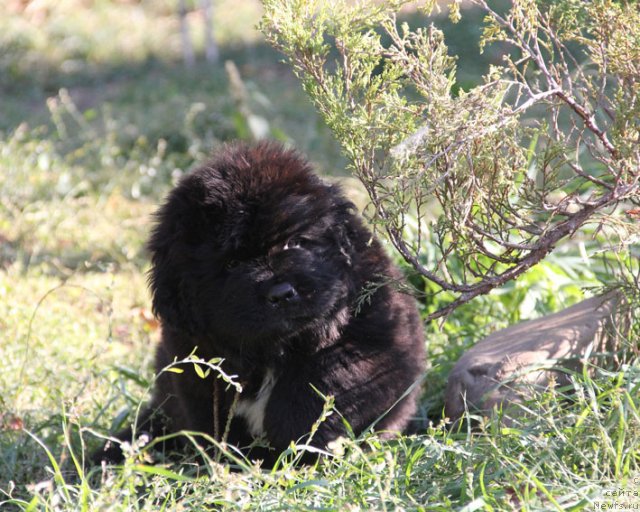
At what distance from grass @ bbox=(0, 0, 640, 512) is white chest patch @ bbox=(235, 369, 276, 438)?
16 cm

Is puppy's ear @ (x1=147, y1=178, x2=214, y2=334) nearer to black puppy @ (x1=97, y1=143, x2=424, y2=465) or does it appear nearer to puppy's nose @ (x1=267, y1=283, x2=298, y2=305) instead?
black puppy @ (x1=97, y1=143, x2=424, y2=465)

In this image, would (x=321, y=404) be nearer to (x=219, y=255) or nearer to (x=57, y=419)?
(x=219, y=255)

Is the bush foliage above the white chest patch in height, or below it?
above

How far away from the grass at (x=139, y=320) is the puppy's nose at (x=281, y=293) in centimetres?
54

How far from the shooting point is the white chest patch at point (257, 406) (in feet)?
10.4

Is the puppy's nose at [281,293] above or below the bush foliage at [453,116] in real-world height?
below

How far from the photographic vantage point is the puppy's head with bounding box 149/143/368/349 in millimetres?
2959

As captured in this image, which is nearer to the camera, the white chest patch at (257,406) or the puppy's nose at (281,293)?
the puppy's nose at (281,293)

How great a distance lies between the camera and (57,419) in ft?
12.1

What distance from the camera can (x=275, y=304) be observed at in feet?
9.61

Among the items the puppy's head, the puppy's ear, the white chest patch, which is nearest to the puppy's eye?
the puppy's head

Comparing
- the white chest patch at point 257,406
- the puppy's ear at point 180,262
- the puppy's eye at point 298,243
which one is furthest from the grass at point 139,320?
the puppy's eye at point 298,243

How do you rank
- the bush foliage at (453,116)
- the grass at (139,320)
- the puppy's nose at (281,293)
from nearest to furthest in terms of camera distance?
the grass at (139,320) < the bush foliage at (453,116) < the puppy's nose at (281,293)

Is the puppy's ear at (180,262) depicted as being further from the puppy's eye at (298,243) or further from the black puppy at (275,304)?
the puppy's eye at (298,243)
